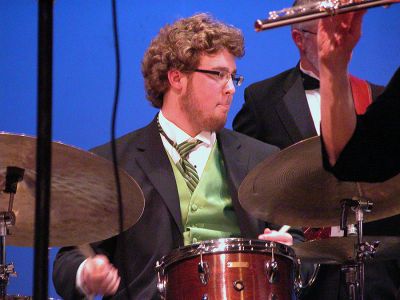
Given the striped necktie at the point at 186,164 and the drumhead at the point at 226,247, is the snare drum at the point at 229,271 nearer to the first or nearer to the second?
the drumhead at the point at 226,247

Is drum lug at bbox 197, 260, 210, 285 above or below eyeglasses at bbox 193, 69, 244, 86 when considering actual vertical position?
below

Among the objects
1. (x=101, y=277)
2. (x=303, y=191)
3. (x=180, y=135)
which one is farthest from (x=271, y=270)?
(x=180, y=135)

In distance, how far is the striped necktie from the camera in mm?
3072

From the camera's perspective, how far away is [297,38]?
3.55m

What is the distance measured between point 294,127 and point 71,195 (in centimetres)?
114

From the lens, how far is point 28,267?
3.33 metres

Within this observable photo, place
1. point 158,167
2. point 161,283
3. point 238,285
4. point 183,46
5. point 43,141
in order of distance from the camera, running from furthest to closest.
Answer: point 183,46, point 158,167, point 161,283, point 238,285, point 43,141

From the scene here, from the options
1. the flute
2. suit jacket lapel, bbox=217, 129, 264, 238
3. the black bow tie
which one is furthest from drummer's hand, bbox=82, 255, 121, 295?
the black bow tie

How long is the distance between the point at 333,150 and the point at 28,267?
1.97 m

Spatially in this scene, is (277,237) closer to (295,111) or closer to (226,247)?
(226,247)

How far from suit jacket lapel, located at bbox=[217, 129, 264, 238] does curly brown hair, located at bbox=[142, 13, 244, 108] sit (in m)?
0.30

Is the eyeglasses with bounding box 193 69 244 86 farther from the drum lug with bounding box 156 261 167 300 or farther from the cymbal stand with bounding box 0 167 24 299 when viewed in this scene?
the cymbal stand with bounding box 0 167 24 299

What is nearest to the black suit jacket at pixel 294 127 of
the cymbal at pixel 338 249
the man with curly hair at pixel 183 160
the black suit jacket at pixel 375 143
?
the man with curly hair at pixel 183 160

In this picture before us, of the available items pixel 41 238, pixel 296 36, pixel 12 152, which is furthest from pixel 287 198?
pixel 41 238
